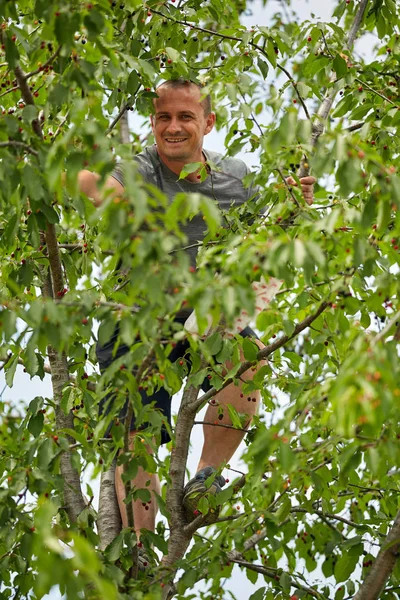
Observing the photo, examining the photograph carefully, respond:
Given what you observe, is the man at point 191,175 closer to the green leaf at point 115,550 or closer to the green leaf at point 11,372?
the green leaf at point 11,372

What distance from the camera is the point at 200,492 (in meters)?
4.52

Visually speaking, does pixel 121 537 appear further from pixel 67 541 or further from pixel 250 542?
pixel 250 542

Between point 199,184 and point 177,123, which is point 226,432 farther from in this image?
point 177,123

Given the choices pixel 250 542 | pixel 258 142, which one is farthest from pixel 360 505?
pixel 258 142

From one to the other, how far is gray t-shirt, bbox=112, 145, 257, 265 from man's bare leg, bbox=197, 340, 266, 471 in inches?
26.4

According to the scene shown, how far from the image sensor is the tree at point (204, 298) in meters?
2.88

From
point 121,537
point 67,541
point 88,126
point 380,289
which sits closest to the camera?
point 88,126

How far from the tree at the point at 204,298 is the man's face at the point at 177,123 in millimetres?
127

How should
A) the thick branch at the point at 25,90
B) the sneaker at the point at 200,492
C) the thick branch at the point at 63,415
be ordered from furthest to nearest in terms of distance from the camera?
the sneaker at the point at 200,492
the thick branch at the point at 63,415
the thick branch at the point at 25,90

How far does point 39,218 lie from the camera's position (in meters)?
3.83

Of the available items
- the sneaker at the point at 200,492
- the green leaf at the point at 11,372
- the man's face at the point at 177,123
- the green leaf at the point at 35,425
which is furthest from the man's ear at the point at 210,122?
the green leaf at the point at 35,425

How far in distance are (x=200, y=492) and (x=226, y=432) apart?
0.43 m

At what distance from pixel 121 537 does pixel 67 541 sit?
0.40 m

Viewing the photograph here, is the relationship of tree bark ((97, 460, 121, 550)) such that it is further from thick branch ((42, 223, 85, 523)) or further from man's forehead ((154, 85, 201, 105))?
man's forehead ((154, 85, 201, 105))
